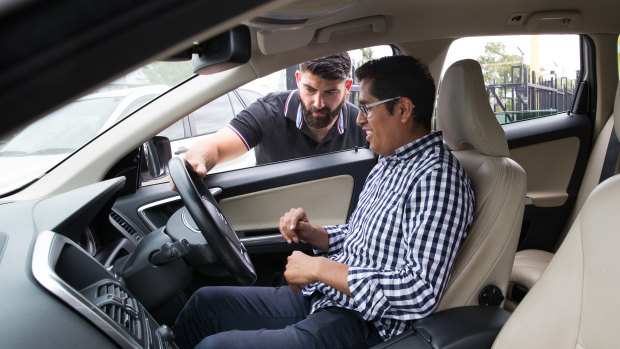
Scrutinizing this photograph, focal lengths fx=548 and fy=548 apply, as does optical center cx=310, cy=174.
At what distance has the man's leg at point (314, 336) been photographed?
160 centimetres

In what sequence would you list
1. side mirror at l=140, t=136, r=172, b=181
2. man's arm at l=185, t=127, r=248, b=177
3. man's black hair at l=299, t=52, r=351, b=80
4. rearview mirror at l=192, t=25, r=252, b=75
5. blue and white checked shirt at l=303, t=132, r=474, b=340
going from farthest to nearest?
1. man's black hair at l=299, t=52, r=351, b=80
2. man's arm at l=185, t=127, r=248, b=177
3. side mirror at l=140, t=136, r=172, b=181
4. blue and white checked shirt at l=303, t=132, r=474, b=340
5. rearview mirror at l=192, t=25, r=252, b=75

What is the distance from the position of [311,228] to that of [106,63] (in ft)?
5.47

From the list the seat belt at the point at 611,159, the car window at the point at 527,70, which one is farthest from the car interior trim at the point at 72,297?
the seat belt at the point at 611,159

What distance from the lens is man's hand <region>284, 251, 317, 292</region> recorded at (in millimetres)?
1694

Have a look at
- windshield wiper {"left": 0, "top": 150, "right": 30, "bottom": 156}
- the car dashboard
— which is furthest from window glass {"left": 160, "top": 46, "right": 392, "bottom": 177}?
the car dashboard

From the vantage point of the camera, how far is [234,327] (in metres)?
1.92

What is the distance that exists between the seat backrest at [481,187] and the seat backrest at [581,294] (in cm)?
26

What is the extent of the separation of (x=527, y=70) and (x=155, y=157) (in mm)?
1998

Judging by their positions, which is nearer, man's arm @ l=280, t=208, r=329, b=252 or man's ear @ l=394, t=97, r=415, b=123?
man's ear @ l=394, t=97, r=415, b=123

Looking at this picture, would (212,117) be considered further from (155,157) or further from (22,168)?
(22,168)

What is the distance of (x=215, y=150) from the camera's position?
96.3 inches

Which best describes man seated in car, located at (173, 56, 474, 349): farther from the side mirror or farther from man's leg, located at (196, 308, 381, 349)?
the side mirror

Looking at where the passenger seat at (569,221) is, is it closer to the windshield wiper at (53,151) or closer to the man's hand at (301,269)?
the man's hand at (301,269)

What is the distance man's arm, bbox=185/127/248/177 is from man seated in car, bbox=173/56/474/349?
1.68 feet
